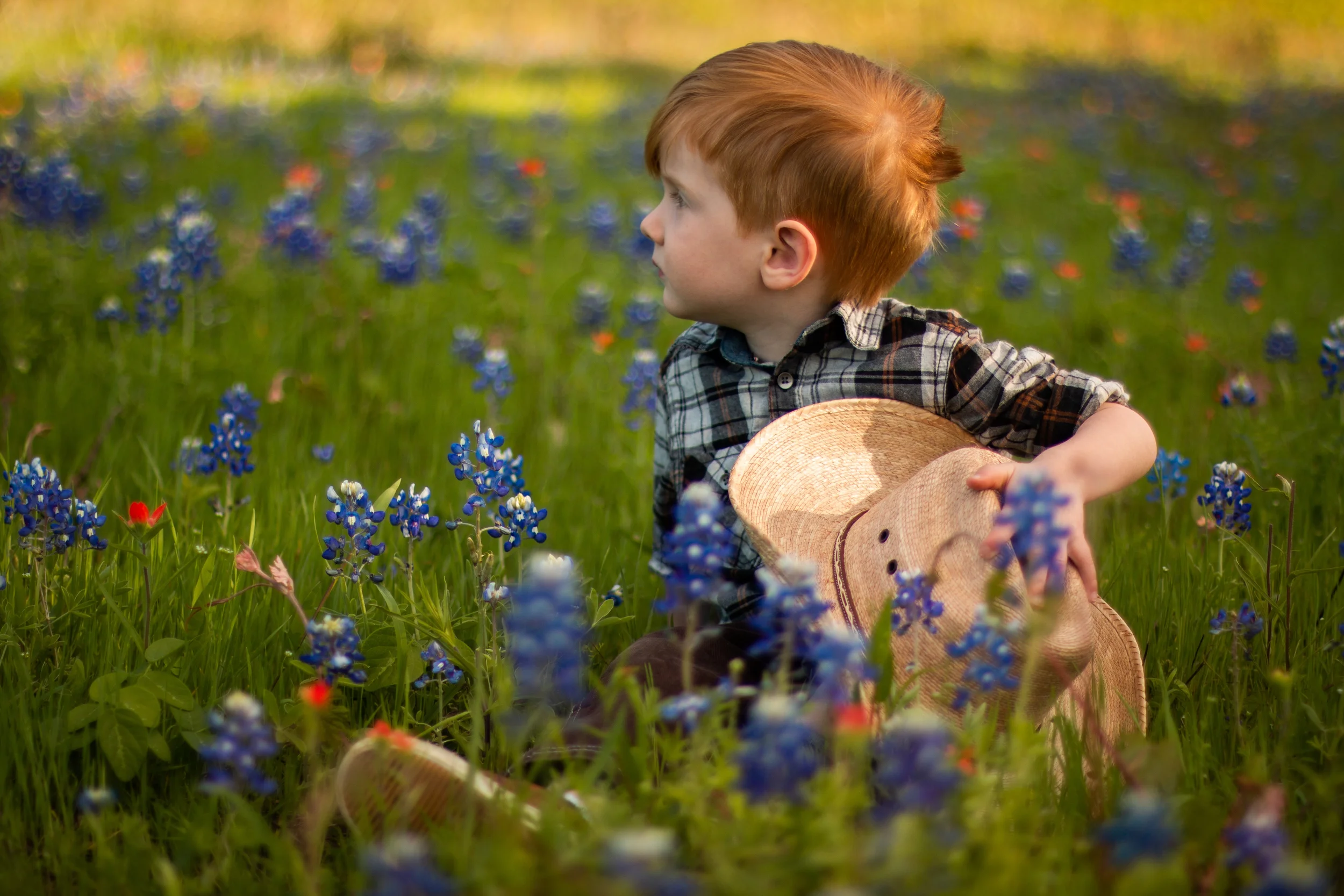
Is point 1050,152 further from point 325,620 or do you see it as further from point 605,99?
point 325,620

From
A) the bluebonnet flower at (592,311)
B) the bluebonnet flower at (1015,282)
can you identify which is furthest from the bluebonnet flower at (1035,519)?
the bluebonnet flower at (1015,282)

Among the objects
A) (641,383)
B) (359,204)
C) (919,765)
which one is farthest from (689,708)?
(359,204)

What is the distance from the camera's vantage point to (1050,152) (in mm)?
10555

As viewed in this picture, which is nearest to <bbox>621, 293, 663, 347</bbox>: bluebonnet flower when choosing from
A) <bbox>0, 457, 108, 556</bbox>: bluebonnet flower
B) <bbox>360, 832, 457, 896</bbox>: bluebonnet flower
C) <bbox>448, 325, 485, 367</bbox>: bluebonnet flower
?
<bbox>448, 325, 485, 367</bbox>: bluebonnet flower

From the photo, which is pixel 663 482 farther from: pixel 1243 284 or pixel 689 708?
pixel 1243 284

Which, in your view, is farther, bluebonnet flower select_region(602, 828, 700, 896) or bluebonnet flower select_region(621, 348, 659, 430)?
bluebonnet flower select_region(621, 348, 659, 430)

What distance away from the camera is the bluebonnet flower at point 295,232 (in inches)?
192

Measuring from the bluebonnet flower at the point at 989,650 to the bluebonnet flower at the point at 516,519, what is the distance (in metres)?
0.93

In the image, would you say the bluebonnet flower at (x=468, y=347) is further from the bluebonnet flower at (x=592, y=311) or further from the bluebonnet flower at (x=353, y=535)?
the bluebonnet flower at (x=353, y=535)

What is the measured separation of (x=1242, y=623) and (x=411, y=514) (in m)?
1.79

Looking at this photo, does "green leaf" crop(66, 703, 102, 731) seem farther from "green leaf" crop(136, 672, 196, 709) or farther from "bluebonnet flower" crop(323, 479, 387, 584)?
"bluebonnet flower" crop(323, 479, 387, 584)

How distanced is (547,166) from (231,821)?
7703mm

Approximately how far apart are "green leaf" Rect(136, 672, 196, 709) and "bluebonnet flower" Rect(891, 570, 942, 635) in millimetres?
1345

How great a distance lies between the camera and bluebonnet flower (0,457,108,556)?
2.38 m
